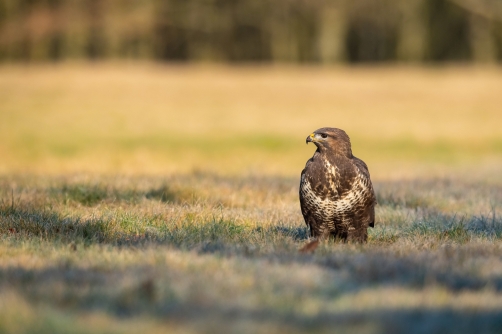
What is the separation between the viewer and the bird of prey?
606 centimetres

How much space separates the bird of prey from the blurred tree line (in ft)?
113

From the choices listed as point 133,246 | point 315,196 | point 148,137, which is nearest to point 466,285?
point 315,196

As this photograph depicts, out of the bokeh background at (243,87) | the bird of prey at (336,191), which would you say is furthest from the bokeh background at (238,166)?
the bird of prey at (336,191)

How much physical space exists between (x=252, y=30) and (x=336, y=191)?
1840 inches

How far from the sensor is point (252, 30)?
2036 inches

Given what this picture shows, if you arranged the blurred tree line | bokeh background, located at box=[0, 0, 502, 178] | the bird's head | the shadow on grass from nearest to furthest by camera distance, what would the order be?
the shadow on grass
the bird's head
bokeh background, located at box=[0, 0, 502, 178]
the blurred tree line

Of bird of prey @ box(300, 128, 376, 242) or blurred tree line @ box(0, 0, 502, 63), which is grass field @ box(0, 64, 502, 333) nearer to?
bird of prey @ box(300, 128, 376, 242)

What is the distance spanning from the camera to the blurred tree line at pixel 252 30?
4038cm

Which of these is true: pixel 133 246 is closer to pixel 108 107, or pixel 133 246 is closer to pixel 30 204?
pixel 30 204

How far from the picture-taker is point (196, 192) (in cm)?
870

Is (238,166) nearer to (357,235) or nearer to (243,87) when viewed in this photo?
(357,235)

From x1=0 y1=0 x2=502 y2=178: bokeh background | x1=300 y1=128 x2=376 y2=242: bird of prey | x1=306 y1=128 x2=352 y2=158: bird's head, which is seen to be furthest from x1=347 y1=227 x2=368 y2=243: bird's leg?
x1=0 y1=0 x2=502 y2=178: bokeh background

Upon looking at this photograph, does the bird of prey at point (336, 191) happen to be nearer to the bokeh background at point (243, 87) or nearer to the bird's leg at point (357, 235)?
the bird's leg at point (357, 235)

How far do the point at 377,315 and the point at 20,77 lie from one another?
100 feet
